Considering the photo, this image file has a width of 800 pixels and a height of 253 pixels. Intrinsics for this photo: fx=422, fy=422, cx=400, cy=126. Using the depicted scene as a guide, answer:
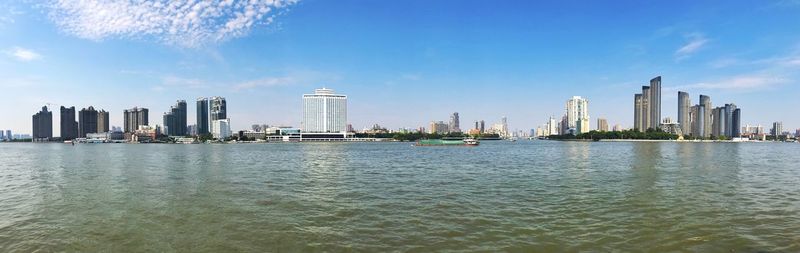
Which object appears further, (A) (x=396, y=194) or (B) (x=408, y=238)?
(A) (x=396, y=194)

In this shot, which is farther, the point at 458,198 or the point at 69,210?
the point at 458,198

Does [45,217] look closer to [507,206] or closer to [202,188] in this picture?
[202,188]

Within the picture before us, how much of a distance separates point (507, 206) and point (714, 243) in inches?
347

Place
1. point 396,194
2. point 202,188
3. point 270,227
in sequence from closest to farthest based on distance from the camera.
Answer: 1. point 270,227
2. point 396,194
3. point 202,188

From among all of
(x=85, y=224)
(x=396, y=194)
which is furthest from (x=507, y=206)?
(x=85, y=224)

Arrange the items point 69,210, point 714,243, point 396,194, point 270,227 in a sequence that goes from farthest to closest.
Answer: point 396,194, point 69,210, point 270,227, point 714,243

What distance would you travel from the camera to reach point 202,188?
30.0 metres

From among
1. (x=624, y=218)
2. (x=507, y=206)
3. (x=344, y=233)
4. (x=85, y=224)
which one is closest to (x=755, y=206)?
(x=624, y=218)

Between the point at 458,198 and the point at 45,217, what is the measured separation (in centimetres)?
2029

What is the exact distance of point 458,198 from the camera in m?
24.2

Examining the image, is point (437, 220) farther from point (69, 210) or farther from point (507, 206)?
point (69, 210)

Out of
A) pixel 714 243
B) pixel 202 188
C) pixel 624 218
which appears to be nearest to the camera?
pixel 714 243

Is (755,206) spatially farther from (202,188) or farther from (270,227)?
(202,188)

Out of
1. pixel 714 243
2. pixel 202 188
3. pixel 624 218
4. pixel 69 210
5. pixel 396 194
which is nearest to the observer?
pixel 714 243
